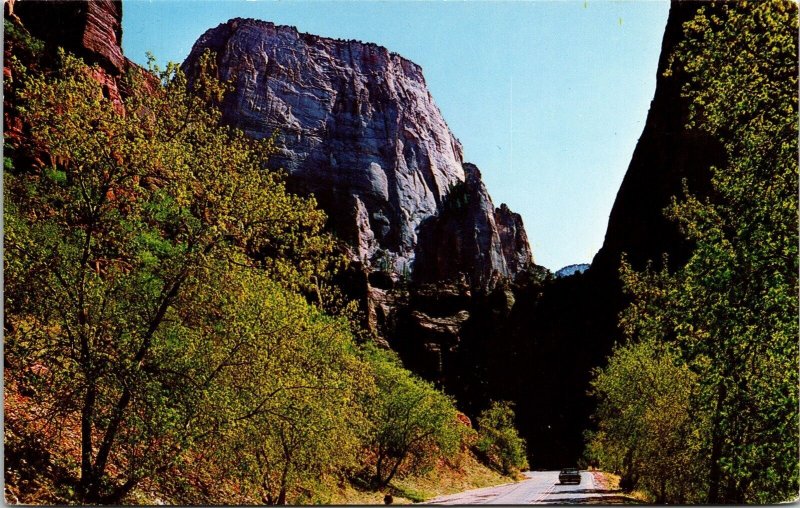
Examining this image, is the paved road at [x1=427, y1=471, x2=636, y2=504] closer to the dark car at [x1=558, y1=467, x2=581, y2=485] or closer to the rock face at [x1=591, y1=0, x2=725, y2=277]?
the dark car at [x1=558, y1=467, x2=581, y2=485]

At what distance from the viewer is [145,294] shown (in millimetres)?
11391

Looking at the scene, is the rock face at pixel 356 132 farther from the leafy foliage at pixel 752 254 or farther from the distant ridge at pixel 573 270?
the leafy foliage at pixel 752 254

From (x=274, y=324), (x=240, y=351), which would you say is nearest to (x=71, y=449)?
(x=240, y=351)

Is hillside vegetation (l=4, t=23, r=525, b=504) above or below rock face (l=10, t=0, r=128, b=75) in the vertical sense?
below

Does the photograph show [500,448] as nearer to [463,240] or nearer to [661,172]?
[661,172]

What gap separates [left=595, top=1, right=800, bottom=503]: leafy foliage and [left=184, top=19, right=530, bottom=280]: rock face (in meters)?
104

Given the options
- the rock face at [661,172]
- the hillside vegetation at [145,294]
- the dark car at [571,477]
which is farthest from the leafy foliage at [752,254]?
the rock face at [661,172]

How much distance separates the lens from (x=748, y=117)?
27.5ft

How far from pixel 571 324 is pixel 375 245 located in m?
47.6

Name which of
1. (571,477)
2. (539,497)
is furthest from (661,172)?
(539,497)

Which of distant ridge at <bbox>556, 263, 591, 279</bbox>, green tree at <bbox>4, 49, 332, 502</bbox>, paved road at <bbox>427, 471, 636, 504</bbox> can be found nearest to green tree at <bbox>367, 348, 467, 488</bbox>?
paved road at <bbox>427, 471, 636, 504</bbox>

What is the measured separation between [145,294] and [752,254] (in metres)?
10.7

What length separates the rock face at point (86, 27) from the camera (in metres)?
A: 25.4

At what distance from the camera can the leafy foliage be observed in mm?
7539
